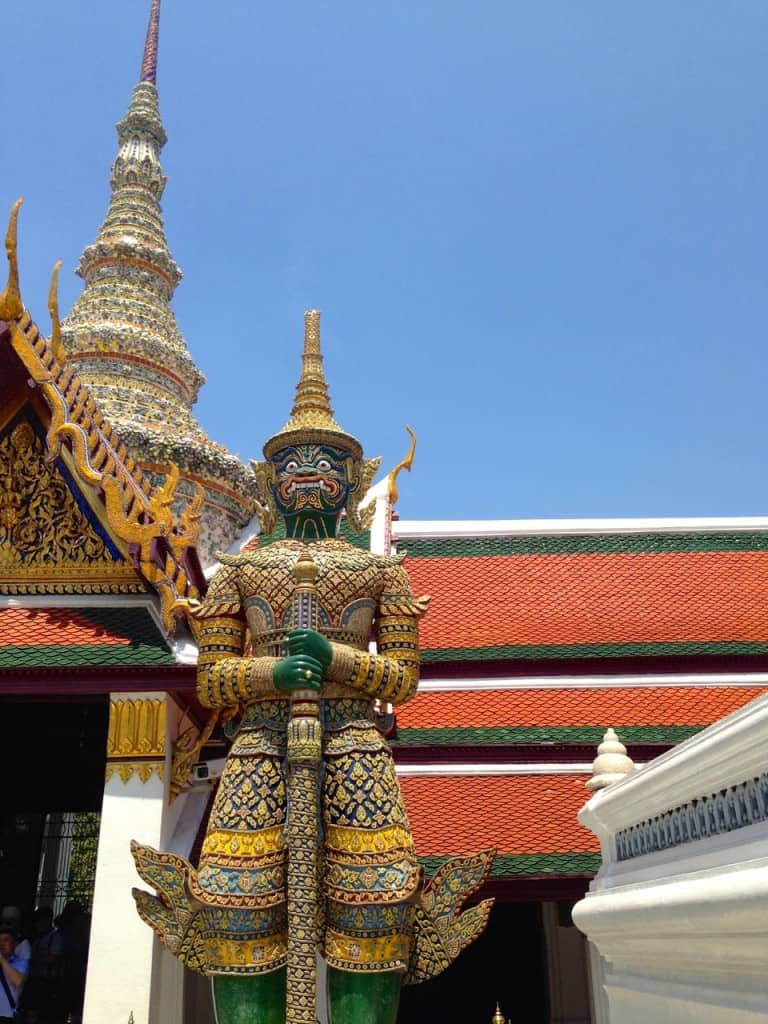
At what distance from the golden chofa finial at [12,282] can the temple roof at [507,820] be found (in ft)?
13.9

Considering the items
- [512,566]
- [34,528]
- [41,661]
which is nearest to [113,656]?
[41,661]

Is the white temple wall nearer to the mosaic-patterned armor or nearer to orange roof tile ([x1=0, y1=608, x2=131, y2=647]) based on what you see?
the mosaic-patterned armor

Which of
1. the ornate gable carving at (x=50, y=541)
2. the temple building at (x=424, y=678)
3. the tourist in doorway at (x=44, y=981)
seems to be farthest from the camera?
the ornate gable carving at (x=50, y=541)

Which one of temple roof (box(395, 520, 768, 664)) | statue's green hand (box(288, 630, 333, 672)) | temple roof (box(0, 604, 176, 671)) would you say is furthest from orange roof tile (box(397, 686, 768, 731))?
statue's green hand (box(288, 630, 333, 672))

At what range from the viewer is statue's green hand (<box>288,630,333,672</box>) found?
14.6 feet

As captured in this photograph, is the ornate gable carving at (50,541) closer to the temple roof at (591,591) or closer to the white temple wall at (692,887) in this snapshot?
the temple roof at (591,591)

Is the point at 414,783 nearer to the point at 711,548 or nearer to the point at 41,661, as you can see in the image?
the point at 41,661

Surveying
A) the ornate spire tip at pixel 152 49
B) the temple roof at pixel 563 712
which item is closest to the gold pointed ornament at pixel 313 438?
the temple roof at pixel 563 712

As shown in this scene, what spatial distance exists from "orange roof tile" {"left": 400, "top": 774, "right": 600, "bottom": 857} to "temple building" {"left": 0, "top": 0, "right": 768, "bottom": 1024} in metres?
0.02

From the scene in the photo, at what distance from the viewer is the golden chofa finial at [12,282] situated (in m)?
6.27

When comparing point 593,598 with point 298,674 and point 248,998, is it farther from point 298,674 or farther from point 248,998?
point 248,998

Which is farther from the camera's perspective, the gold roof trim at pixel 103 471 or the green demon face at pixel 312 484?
the gold roof trim at pixel 103 471

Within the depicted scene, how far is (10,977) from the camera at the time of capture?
607cm

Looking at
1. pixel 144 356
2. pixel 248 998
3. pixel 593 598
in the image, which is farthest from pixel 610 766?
pixel 144 356
